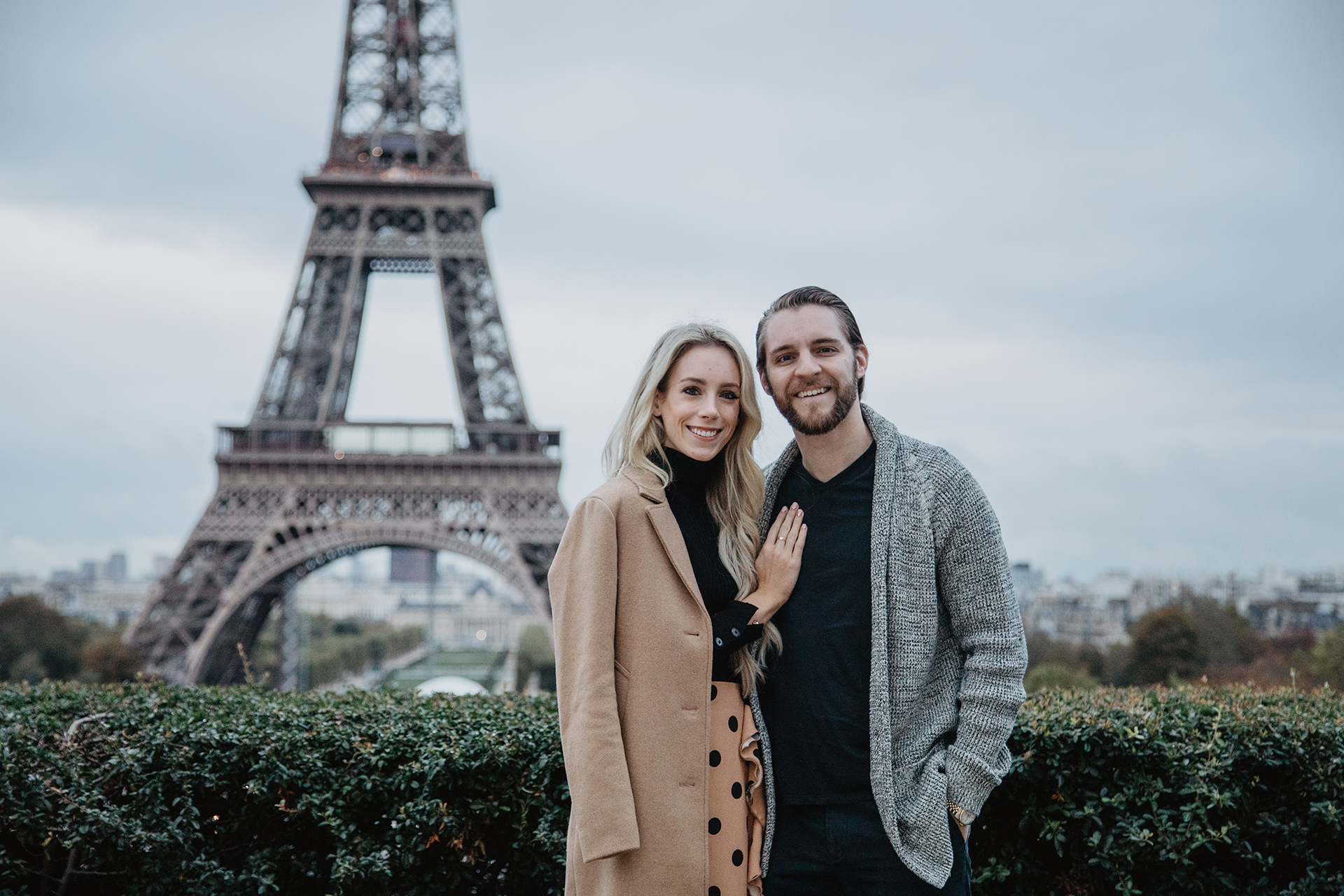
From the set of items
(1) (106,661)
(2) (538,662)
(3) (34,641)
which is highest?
(3) (34,641)

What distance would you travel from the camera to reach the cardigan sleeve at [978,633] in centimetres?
219

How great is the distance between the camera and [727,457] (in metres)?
2.61

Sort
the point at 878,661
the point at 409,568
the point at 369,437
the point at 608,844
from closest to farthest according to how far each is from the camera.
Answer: the point at 608,844
the point at 878,661
the point at 369,437
the point at 409,568

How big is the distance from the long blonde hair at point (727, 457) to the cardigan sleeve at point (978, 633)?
49 cm

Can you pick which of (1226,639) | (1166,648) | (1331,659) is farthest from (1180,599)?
(1331,659)

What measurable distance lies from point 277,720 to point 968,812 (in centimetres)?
289

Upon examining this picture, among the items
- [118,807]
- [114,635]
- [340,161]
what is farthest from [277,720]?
[114,635]

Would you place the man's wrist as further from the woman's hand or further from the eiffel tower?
the eiffel tower

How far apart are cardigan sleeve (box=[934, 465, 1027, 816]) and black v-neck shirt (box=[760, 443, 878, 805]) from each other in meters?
0.22

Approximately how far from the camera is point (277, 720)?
3.79m

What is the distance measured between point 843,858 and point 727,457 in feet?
3.61

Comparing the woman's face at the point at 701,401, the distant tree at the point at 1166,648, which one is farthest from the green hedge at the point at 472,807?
the distant tree at the point at 1166,648

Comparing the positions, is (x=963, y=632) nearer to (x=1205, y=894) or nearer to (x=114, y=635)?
(x=1205, y=894)

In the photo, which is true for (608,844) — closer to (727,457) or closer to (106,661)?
(727,457)
